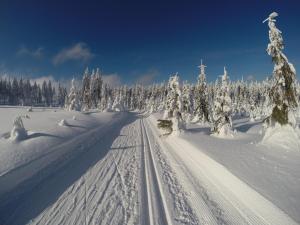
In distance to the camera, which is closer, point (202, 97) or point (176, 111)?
point (176, 111)

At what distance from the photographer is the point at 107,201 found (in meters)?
6.58

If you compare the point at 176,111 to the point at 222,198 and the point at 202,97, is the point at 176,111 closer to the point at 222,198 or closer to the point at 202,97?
the point at 222,198

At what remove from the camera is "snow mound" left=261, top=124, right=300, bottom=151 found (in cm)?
1502

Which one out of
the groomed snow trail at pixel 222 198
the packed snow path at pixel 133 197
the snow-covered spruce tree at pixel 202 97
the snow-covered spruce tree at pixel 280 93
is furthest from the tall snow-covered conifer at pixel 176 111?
the snow-covered spruce tree at pixel 202 97

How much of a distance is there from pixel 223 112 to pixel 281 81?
335 inches

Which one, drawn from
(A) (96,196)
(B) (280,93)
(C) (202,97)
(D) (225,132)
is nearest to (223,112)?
(D) (225,132)

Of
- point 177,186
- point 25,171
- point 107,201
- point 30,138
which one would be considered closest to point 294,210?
point 177,186

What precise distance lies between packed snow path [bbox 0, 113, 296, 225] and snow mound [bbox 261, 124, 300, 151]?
7870 millimetres

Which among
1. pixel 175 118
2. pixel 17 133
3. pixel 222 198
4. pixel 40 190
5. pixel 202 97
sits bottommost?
pixel 222 198

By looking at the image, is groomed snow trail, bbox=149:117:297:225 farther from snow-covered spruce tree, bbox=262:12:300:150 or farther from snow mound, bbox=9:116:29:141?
snow-covered spruce tree, bbox=262:12:300:150

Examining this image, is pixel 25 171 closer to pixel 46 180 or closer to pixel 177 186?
pixel 46 180

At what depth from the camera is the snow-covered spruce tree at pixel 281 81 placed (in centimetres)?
1689

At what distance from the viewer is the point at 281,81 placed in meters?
16.9

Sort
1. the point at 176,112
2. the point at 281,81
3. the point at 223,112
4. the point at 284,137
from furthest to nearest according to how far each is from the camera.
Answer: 1. the point at 223,112
2. the point at 176,112
3. the point at 281,81
4. the point at 284,137
